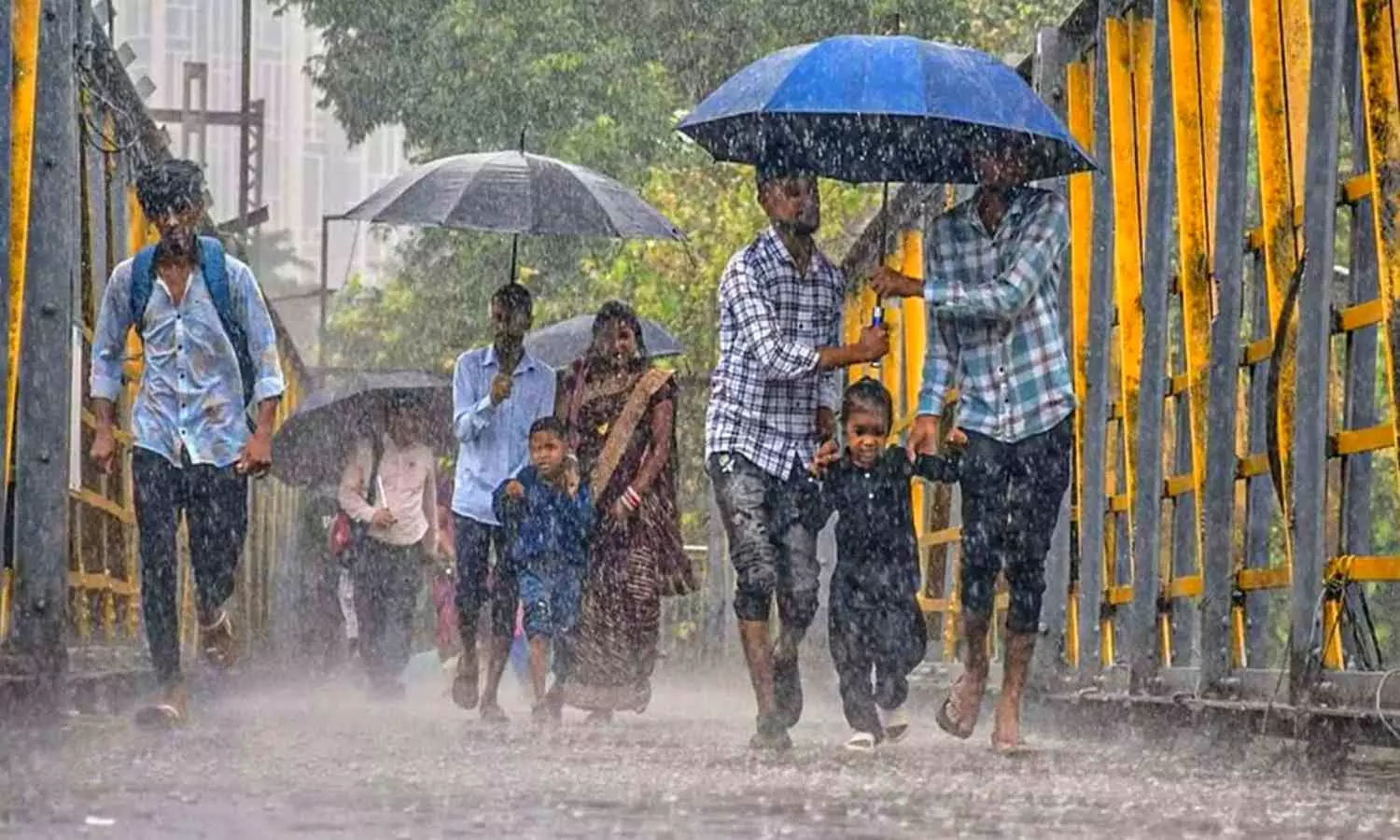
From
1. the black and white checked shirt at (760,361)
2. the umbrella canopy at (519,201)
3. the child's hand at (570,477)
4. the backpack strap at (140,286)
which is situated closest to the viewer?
the black and white checked shirt at (760,361)

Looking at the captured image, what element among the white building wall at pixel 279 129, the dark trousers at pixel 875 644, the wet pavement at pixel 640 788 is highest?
the white building wall at pixel 279 129

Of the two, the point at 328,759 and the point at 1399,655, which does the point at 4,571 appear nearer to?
the point at 328,759

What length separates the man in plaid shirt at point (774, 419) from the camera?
8.77 meters

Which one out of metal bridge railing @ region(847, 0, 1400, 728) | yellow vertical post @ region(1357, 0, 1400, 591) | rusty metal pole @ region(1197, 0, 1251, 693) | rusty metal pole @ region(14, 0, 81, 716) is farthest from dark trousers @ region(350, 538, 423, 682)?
yellow vertical post @ region(1357, 0, 1400, 591)

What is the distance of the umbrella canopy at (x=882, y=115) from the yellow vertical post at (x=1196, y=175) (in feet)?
1.17

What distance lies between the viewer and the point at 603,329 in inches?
444

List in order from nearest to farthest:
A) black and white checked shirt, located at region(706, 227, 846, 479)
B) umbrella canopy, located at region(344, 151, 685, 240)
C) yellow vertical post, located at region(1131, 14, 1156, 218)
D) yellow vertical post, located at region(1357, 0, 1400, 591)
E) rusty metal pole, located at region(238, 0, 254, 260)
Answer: yellow vertical post, located at region(1357, 0, 1400, 591) → black and white checked shirt, located at region(706, 227, 846, 479) → yellow vertical post, located at region(1131, 14, 1156, 218) → umbrella canopy, located at region(344, 151, 685, 240) → rusty metal pole, located at region(238, 0, 254, 260)

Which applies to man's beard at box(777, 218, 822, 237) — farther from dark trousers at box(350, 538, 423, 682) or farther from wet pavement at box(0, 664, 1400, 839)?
dark trousers at box(350, 538, 423, 682)

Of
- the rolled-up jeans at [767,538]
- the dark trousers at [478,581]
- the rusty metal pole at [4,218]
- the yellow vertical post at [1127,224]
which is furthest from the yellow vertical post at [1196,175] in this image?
the dark trousers at [478,581]

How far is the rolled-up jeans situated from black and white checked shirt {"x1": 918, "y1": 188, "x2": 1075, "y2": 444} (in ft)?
1.80

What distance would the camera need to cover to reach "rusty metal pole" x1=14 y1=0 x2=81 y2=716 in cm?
897

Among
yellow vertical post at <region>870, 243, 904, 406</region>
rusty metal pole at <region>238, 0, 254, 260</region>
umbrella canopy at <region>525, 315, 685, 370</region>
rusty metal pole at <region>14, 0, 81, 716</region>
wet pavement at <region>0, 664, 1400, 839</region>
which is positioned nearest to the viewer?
wet pavement at <region>0, 664, 1400, 839</region>

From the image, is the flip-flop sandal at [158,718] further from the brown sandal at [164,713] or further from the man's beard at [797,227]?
the man's beard at [797,227]

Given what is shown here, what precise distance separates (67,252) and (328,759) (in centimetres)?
220
